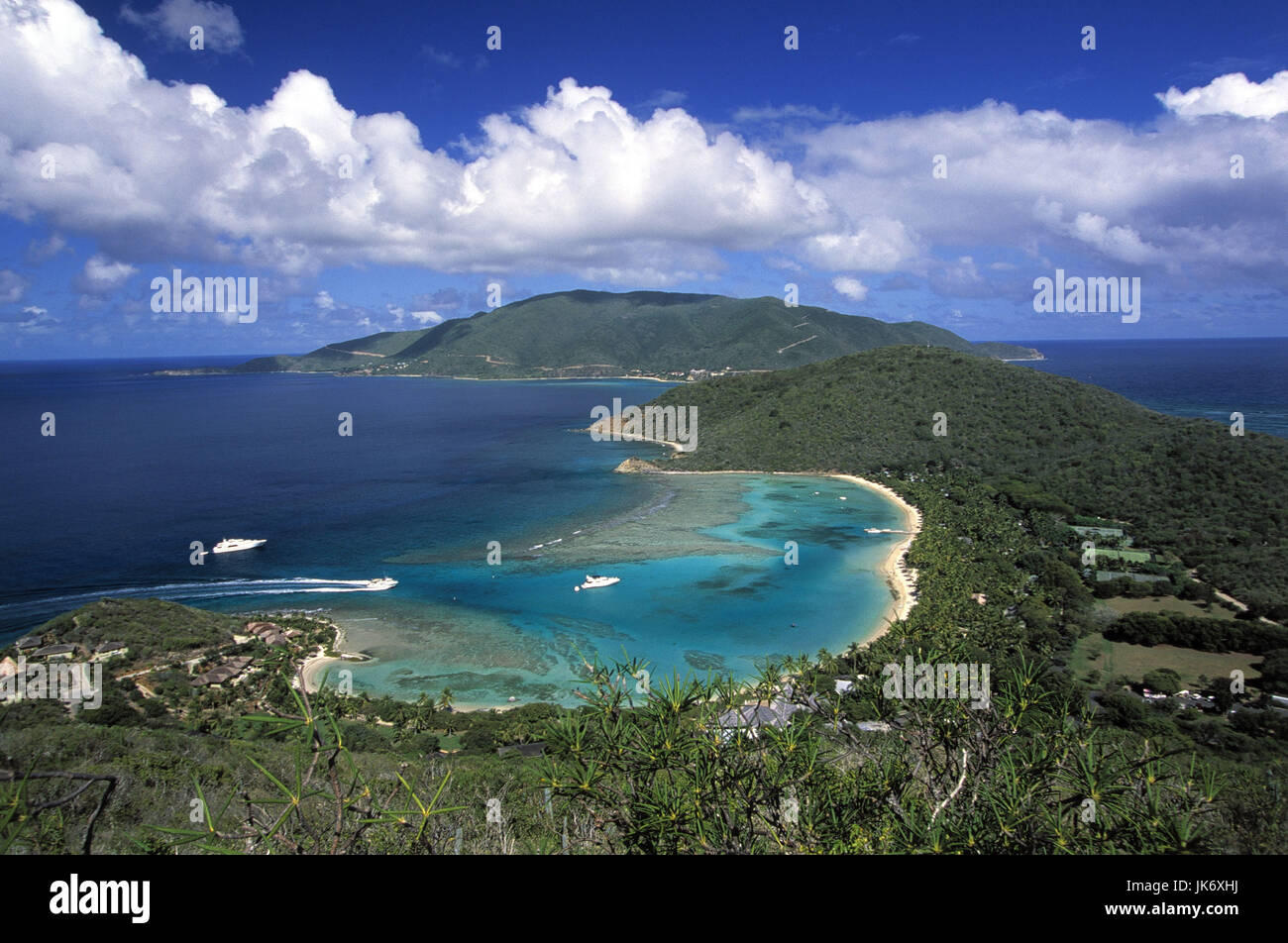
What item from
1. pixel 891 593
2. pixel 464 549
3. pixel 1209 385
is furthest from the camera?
pixel 1209 385

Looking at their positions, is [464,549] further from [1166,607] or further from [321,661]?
[1166,607]

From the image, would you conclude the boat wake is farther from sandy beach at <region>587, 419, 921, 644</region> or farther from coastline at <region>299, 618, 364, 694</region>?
sandy beach at <region>587, 419, 921, 644</region>

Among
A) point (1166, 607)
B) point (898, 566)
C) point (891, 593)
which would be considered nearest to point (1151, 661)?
point (1166, 607)

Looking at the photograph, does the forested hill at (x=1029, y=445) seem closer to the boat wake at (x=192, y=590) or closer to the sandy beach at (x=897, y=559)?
the sandy beach at (x=897, y=559)

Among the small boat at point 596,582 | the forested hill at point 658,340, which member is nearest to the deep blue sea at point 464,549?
the small boat at point 596,582

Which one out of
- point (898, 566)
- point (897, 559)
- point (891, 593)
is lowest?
point (891, 593)

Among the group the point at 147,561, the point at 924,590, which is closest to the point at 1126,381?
the point at 924,590
